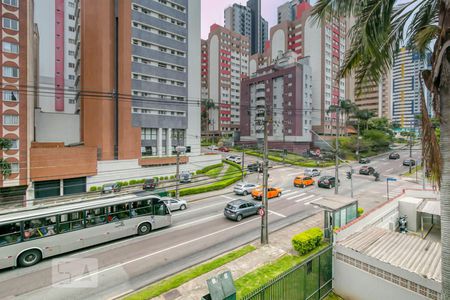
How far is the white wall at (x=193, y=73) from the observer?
144 feet

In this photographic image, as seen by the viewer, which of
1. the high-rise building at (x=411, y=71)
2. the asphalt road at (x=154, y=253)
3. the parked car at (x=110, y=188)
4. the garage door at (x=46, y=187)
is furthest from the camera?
the garage door at (x=46, y=187)

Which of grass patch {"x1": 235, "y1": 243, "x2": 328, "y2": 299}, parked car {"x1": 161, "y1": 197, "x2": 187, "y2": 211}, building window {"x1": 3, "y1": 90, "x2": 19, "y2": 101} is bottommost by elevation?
grass patch {"x1": 235, "y1": 243, "x2": 328, "y2": 299}

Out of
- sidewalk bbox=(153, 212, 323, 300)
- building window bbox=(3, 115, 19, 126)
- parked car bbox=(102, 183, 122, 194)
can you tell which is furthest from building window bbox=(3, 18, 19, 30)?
sidewalk bbox=(153, 212, 323, 300)

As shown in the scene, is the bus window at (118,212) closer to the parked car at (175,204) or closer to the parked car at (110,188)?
the parked car at (175,204)

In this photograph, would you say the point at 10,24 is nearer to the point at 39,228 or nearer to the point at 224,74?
the point at 39,228

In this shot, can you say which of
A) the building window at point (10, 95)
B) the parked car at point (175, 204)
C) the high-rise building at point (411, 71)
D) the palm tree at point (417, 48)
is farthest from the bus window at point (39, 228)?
the building window at point (10, 95)

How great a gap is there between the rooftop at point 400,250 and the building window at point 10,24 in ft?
131

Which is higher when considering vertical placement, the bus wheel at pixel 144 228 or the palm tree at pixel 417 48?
the palm tree at pixel 417 48

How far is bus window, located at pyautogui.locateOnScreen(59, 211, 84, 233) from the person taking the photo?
13141mm

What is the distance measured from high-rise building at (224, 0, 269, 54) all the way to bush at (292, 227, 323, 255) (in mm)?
133237

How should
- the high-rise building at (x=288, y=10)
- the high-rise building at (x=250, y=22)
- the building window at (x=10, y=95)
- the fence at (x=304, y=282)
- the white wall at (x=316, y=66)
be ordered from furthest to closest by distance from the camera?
the high-rise building at (x=250, y=22), the high-rise building at (x=288, y=10), the white wall at (x=316, y=66), the building window at (x=10, y=95), the fence at (x=304, y=282)

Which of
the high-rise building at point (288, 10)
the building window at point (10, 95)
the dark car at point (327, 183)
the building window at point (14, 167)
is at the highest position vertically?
the high-rise building at point (288, 10)

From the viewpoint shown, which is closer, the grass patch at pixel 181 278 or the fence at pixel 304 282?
the fence at pixel 304 282

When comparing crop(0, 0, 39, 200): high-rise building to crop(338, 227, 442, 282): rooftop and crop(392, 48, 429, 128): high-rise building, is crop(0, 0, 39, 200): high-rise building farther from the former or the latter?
crop(392, 48, 429, 128): high-rise building
